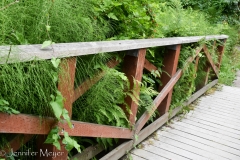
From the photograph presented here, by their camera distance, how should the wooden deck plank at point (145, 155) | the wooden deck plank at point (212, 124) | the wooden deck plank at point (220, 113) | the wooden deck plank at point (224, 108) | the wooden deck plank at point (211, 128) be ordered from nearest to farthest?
the wooden deck plank at point (145, 155) < the wooden deck plank at point (211, 128) < the wooden deck plank at point (212, 124) < the wooden deck plank at point (220, 113) < the wooden deck plank at point (224, 108)

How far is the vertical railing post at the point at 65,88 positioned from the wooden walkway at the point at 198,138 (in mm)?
1311

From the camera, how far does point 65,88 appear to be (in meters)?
1.67

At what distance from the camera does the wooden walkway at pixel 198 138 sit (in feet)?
10.1

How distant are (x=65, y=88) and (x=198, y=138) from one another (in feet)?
7.81

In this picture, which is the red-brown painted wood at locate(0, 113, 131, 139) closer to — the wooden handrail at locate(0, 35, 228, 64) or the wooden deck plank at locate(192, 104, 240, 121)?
the wooden handrail at locate(0, 35, 228, 64)

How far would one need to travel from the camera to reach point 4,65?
1.30 m

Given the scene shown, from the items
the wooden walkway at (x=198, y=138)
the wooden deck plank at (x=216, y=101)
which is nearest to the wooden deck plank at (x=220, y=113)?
the wooden walkway at (x=198, y=138)

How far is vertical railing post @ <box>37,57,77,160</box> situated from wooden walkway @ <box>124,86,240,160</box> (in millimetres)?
1311

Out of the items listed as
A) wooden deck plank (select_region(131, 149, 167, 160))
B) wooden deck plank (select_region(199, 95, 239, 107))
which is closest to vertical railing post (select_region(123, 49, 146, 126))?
wooden deck plank (select_region(131, 149, 167, 160))

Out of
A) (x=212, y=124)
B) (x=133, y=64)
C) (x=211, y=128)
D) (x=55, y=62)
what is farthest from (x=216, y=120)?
(x=55, y=62)

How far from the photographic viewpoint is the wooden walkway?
10.1ft

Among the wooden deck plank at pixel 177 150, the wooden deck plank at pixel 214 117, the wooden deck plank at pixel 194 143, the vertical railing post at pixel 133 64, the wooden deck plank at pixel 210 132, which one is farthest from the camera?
the wooden deck plank at pixel 214 117

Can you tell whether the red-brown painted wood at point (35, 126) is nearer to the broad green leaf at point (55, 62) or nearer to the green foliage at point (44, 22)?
the broad green leaf at point (55, 62)

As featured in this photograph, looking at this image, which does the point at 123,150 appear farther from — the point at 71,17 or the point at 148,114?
the point at 71,17
